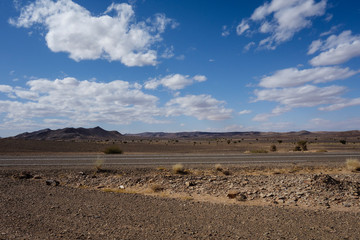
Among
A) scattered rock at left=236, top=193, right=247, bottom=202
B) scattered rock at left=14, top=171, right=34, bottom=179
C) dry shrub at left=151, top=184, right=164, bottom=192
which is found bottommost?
scattered rock at left=236, top=193, right=247, bottom=202

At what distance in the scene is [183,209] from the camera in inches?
344

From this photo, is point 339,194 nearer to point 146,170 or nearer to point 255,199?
point 255,199

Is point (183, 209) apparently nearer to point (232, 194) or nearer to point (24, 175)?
point (232, 194)

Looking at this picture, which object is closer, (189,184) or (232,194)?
(232,194)

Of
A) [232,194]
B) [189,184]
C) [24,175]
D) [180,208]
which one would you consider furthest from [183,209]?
[24,175]

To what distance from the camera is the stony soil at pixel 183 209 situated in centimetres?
650

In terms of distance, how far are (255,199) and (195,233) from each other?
17.9 feet

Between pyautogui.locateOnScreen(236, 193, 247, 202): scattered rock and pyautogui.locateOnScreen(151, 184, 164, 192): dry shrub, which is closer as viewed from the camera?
pyautogui.locateOnScreen(236, 193, 247, 202): scattered rock

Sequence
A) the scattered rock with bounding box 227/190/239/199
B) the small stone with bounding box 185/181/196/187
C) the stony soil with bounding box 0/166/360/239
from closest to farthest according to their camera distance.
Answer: the stony soil with bounding box 0/166/360/239, the scattered rock with bounding box 227/190/239/199, the small stone with bounding box 185/181/196/187

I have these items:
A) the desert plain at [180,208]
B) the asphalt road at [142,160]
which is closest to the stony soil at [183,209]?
the desert plain at [180,208]

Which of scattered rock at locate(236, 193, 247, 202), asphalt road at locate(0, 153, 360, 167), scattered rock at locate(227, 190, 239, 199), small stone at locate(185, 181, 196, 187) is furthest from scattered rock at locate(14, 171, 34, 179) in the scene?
scattered rock at locate(236, 193, 247, 202)

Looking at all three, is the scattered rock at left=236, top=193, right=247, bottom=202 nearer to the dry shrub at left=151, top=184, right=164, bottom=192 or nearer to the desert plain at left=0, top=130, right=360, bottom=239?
the desert plain at left=0, top=130, right=360, bottom=239

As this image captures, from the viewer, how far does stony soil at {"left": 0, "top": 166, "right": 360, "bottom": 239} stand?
650 centimetres

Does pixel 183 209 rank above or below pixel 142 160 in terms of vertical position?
below
